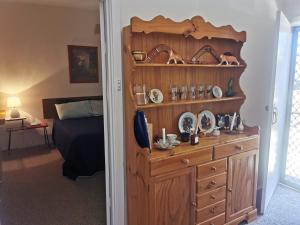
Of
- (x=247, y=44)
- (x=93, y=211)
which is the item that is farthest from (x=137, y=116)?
(x=247, y=44)

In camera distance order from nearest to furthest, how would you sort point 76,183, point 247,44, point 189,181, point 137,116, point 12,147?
point 137,116 < point 189,181 < point 247,44 < point 76,183 < point 12,147

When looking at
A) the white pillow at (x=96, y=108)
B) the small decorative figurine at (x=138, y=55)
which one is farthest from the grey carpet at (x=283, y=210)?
the white pillow at (x=96, y=108)

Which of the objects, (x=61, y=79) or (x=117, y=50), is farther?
(x=61, y=79)

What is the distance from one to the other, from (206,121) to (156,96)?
2.11 feet

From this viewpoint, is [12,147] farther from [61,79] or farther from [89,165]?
[89,165]

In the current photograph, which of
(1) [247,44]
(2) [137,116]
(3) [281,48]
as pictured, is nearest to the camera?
(2) [137,116]

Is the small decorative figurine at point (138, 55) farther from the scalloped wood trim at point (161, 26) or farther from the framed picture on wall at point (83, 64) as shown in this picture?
the framed picture on wall at point (83, 64)

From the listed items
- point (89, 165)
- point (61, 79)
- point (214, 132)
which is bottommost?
point (89, 165)

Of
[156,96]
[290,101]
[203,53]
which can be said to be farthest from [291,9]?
[156,96]

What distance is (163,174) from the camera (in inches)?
73.9

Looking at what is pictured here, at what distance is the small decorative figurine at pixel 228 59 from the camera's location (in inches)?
93.4

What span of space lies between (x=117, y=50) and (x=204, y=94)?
96 centimetres

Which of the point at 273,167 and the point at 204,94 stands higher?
the point at 204,94

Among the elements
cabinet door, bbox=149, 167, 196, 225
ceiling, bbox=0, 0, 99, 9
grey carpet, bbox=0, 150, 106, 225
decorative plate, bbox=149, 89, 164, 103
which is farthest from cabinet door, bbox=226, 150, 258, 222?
ceiling, bbox=0, 0, 99, 9
